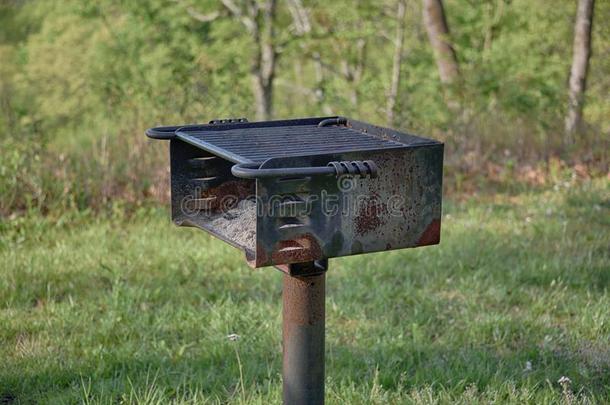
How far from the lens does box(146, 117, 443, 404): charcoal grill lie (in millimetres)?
2219

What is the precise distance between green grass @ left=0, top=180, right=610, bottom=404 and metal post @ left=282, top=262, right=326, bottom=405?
70 cm

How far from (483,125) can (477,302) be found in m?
4.24

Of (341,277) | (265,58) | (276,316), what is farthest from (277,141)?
(265,58)

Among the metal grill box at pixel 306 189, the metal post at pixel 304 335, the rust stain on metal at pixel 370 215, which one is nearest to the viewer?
the metal grill box at pixel 306 189

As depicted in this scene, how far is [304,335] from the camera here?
8.21 feet

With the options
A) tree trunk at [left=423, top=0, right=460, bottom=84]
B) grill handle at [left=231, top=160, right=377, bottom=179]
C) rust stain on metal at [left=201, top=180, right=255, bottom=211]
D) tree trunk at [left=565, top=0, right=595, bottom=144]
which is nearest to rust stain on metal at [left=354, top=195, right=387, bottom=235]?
grill handle at [left=231, top=160, right=377, bottom=179]

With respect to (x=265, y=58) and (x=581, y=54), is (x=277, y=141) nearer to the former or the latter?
(x=581, y=54)

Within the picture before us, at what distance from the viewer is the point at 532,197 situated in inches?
275

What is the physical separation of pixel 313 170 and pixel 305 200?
4.6 inches

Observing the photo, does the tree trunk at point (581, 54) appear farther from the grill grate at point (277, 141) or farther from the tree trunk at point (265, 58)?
the tree trunk at point (265, 58)

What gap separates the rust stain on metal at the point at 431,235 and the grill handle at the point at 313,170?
369 millimetres

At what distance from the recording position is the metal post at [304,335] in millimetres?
2490

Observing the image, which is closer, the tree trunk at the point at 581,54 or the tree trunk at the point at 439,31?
the tree trunk at the point at 581,54

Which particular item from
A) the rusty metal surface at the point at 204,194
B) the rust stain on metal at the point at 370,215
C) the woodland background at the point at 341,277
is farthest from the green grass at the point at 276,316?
the rust stain on metal at the point at 370,215
